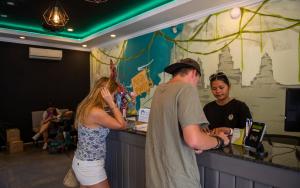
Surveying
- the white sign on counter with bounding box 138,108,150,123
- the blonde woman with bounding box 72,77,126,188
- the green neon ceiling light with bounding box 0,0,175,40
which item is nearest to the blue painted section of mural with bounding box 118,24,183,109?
the green neon ceiling light with bounding box 0,0,175,40

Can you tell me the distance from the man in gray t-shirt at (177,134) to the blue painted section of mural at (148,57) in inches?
123

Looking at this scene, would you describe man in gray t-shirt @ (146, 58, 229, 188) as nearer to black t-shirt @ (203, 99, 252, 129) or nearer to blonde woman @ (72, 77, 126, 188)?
blonde woman @ (72, 77, 126, 188)

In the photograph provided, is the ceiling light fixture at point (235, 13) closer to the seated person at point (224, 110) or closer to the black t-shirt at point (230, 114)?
the seated person at point (224, 110)

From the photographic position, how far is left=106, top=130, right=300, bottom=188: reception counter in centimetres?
125

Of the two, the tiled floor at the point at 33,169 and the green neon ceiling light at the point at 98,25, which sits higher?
the green neon ceiling light at the point at 98,25

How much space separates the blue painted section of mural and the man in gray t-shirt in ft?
10.3

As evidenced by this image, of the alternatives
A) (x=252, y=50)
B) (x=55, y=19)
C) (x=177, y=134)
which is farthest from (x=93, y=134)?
(x=252, y=50)

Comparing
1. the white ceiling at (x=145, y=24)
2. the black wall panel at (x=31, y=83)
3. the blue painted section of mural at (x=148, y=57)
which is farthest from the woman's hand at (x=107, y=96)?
the black wall panel at (x=31, y=83)

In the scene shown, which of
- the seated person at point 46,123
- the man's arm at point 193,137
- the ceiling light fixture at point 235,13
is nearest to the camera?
the man's arm at point 193,137

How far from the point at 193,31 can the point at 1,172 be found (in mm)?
4077

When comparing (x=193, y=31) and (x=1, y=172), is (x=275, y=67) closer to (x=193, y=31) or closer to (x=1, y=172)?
(x=193, y=31)

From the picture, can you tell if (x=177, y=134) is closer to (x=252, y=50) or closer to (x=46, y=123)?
(x=252, y=50)

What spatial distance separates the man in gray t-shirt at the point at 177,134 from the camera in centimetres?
125

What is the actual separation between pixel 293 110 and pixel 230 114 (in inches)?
39.8
